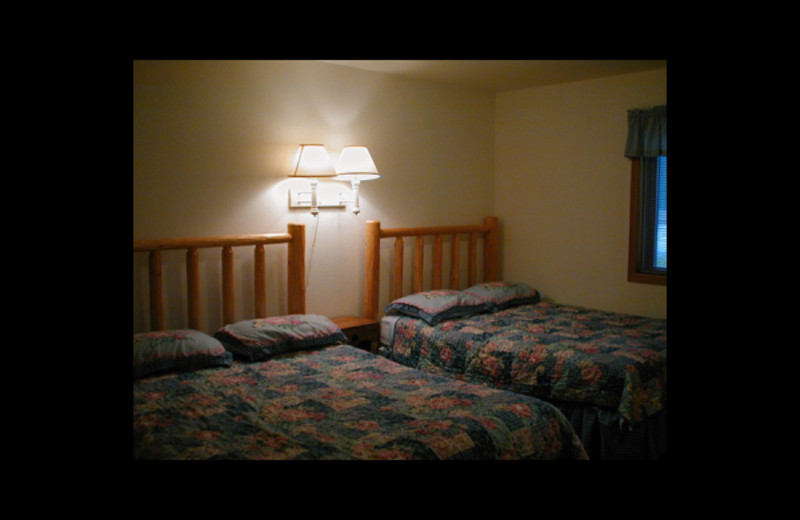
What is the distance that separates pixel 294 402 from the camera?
94.5 inches

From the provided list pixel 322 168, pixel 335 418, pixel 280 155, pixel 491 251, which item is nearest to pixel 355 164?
pixel 322 168

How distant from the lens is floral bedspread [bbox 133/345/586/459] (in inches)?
76.5

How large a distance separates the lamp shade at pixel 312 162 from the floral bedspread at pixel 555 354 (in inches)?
41.4

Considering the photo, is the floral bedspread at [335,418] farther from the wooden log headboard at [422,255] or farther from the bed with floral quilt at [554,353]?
the wooden log headboard at [422,255]

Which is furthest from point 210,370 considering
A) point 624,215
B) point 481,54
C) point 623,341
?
point 624,215

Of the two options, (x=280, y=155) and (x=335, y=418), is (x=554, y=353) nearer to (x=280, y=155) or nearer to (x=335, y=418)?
(x=335, y=418)

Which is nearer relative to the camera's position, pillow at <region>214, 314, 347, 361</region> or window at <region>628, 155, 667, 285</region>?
pillow at <region>214, 314, 347, 361</region>

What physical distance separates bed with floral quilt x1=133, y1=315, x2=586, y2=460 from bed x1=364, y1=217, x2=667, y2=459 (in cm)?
60

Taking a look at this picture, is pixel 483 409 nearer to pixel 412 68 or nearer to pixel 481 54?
pixel 481 54

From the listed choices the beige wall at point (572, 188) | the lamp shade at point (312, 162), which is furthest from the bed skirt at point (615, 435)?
the lamp shade at point (312, 162)

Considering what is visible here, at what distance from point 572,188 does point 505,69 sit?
3.42 feet

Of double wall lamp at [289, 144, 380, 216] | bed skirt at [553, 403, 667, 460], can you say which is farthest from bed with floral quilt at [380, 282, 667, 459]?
double wall lamp at [289, 144, 380, 216]

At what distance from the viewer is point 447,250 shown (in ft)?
15.2

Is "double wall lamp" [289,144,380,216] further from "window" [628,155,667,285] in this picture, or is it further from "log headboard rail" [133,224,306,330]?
"window" [628,155,667,285]
